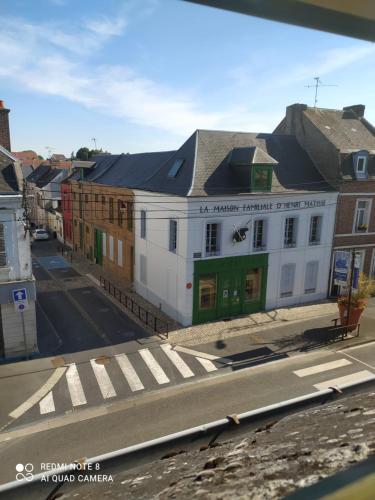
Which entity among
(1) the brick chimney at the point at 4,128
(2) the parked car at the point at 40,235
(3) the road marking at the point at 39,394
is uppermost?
(1) the brick chimney at the point at 4,128

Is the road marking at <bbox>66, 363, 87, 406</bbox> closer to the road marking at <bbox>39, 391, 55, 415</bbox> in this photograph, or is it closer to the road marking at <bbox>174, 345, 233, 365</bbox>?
the road marking at <bbox>39, 391, 55, 415</bbox>

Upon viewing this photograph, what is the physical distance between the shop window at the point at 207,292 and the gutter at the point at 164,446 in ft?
50.7

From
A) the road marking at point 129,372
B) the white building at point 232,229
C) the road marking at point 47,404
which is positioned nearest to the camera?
the road marking at point 47,404

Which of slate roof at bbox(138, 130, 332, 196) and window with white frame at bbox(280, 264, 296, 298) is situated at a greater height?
slate roof at bbox(138, 130, 332, 196)

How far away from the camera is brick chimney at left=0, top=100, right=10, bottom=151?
53.1 ft

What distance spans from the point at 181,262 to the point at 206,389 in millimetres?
6640

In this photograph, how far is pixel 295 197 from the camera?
816 inches

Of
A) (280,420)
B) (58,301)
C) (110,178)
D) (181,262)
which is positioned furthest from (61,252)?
(280,420)

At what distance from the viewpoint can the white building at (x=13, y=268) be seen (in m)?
14.2

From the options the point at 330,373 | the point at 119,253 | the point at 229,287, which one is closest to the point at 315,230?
the point at 229,287

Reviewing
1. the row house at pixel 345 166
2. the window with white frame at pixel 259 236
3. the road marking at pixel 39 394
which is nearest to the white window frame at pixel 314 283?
the row house at pixel 345 166

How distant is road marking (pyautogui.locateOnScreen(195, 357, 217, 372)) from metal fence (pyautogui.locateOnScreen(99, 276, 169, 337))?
2488 millimetres

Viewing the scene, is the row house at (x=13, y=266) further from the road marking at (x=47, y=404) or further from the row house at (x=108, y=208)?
the row house at (x=108, y=208)

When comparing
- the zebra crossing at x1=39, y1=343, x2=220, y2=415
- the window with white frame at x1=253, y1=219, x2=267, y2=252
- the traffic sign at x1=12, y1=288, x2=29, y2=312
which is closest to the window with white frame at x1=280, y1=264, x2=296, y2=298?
the window with white frame at x1=253, y1=219, x2=267, y2=252
